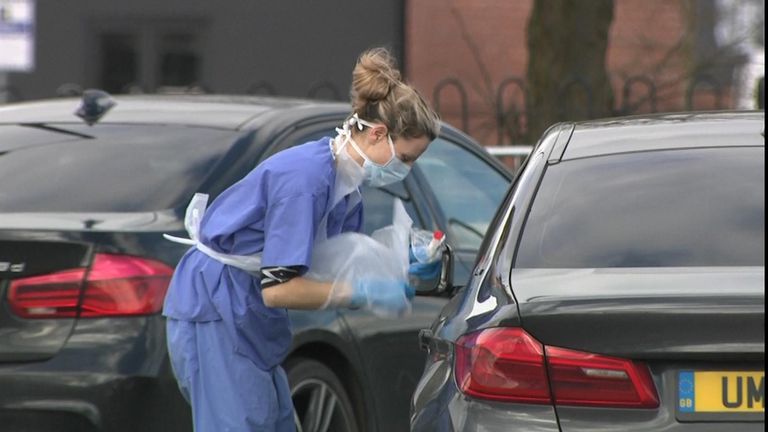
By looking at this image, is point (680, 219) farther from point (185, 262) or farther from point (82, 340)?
point (82, 340)

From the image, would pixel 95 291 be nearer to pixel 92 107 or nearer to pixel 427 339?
pixel 427 339

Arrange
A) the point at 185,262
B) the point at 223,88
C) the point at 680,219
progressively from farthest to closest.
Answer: the point at 223,88
the point at 185,262
the point at 680,219

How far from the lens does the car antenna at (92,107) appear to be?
5.79m

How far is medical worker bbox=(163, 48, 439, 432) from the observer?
13.8 ft

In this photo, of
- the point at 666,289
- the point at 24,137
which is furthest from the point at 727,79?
the point at 666,289

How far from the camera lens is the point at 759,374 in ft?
11.1

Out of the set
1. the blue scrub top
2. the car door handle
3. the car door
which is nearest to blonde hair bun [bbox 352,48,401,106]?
the blue scrub top

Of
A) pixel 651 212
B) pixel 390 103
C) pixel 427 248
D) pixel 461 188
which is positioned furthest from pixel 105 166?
pixel 651 212

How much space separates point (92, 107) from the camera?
19.0 ft

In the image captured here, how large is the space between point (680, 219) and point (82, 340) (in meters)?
1.91

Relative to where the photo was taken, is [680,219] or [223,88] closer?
[680,219]

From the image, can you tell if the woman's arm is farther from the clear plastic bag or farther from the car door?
the car door

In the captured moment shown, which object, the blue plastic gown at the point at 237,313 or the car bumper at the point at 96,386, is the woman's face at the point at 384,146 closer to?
the blue plastic gown at the point at 237,313

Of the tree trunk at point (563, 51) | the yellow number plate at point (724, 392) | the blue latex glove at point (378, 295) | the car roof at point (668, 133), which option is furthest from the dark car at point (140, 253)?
the tree trunk at point (563, 51)
